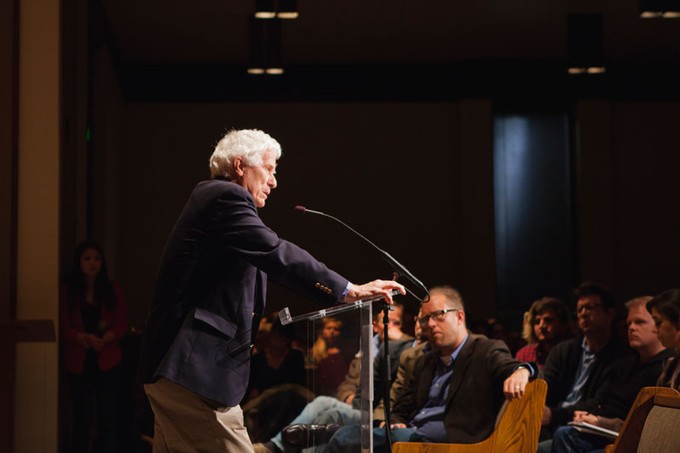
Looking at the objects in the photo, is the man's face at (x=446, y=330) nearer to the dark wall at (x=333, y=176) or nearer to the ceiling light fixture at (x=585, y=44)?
the ceiling light fixture at (x=585, y=44)

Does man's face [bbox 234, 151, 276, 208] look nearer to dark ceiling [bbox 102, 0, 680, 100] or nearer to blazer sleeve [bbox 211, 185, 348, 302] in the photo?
blazer sleeve [bbox 211, 185, 348, 302]

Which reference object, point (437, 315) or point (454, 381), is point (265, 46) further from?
point (454, 381)

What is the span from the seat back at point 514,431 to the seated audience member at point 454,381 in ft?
0.19

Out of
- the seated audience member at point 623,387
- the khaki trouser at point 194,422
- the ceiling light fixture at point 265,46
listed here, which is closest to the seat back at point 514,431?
the seated audience member at point 623,387

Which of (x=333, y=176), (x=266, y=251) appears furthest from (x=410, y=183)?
(x=266, y=251)

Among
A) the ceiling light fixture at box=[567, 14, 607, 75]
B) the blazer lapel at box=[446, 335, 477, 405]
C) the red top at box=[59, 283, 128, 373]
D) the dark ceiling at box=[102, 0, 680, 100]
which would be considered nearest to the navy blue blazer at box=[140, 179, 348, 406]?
the blazer lapel at box=[446, 335, 477, 405]

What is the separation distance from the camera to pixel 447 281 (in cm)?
1157

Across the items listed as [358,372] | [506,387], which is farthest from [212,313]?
[506,387]

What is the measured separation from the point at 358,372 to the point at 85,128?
598cm

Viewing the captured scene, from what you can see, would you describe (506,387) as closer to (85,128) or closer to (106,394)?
(106,394)

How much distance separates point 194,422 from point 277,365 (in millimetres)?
3366

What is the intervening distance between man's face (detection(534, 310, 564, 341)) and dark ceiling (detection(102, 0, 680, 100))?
4870 mm

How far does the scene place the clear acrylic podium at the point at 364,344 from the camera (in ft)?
8.96

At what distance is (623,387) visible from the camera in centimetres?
419
